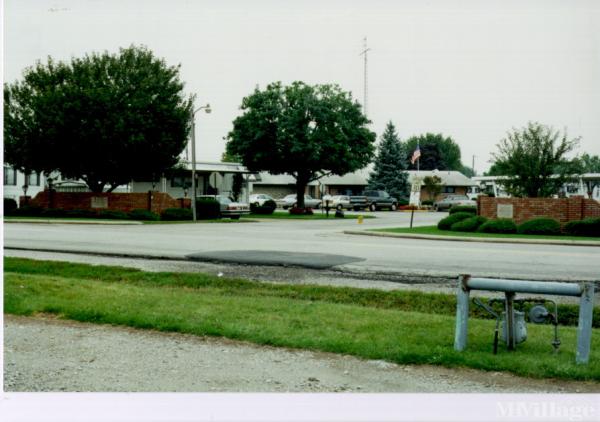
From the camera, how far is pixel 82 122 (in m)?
32.8

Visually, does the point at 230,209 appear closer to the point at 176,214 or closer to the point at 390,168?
the point at 176,214

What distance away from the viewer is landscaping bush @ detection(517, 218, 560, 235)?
A: 2373 cm

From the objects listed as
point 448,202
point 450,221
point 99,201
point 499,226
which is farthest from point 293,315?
point 448,202

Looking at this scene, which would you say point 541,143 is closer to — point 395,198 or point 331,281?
point 331,281

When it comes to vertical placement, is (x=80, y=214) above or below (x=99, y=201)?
below

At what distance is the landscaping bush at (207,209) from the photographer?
35.2 metres

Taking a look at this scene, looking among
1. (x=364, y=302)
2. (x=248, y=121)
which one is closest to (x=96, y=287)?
(x=364, y=302)

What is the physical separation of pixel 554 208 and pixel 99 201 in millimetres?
21138

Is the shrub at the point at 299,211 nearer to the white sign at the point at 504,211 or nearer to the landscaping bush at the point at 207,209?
the landscaping bush at the point at 207,209

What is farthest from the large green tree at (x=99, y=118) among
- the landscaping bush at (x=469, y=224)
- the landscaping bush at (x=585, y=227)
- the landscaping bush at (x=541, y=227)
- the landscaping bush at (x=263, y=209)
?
the landscaping bush at (x=585, y=227)

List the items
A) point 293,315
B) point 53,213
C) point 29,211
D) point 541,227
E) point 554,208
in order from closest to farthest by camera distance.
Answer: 1. point 293,315
2. point 541,227
3. point 554,208
4. point 53,213
5. point 29,211

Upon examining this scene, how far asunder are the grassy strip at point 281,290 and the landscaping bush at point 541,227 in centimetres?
1541

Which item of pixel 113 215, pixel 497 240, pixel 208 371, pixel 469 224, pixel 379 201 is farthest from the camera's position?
pixel 379 201

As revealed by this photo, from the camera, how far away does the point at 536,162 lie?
26.2 m
